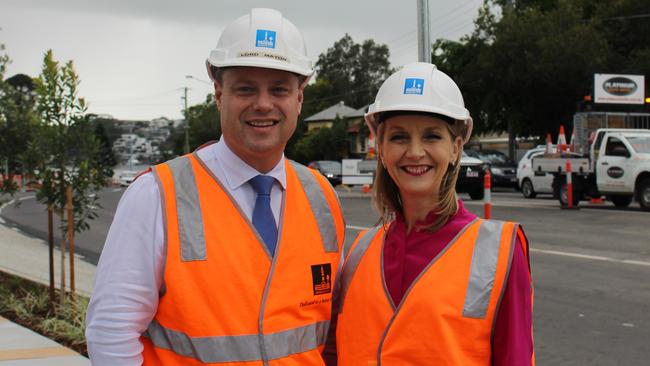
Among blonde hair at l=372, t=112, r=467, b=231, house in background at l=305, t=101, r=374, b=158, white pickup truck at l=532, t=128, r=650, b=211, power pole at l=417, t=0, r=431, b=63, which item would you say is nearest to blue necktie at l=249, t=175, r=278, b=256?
blonde hair at l=372, t=112, r=467, b=231

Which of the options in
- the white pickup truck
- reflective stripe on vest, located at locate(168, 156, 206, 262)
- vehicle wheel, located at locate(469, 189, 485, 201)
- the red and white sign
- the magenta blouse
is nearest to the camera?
the magenta blouse

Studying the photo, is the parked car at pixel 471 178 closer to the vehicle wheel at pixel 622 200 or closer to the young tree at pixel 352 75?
the vehicle wheel at pixel 622 200

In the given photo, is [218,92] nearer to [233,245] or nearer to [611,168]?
[233,245]

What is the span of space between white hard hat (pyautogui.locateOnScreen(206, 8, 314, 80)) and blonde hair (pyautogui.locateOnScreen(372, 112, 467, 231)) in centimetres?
43

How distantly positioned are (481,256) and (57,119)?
6664 millimetres

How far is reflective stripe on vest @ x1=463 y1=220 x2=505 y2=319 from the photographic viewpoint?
2.47 m

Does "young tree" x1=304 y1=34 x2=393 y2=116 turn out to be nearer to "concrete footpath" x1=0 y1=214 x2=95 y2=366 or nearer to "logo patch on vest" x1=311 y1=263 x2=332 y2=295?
"concrete footpath" x1=0 y1=214 x2=95 y2=366

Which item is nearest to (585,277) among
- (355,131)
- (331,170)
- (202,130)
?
(331,170)

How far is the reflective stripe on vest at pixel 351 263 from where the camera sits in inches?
112

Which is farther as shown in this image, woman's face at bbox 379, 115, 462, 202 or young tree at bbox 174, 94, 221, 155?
young tree at bbox 174, 94, 221, 155

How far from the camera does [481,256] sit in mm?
2531

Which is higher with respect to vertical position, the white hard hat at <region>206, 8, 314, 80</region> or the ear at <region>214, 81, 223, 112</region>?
the white hard hat at <region>206, 8, 314, 80</region>

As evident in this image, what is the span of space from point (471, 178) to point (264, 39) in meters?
21.1

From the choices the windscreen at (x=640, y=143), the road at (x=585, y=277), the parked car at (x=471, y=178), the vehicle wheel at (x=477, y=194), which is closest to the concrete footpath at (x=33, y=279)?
the road at (x=585, y=277)
